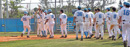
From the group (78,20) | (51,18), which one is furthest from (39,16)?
(78,20)

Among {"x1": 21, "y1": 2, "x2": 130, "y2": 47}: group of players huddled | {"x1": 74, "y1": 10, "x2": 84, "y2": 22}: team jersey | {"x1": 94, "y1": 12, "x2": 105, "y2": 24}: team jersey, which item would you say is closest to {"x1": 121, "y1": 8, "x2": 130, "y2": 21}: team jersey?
{"x1": 21, "y1": 2, "x2": 130, "y2": 47}: group of players huddled

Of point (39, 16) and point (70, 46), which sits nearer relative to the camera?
point (70, 46)

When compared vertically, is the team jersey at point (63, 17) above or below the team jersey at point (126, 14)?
below

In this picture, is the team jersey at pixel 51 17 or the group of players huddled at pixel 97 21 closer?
the group of players huddled at pixel 97 21

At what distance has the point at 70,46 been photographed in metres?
12.6

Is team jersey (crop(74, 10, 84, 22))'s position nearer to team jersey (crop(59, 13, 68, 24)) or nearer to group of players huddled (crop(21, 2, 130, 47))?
group of players huddled (crop(21, 2, 130, 47))

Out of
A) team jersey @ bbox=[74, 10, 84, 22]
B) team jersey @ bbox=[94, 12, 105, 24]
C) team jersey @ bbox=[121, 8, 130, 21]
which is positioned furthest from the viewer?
team jersey @ bbox=[94, 12, 105, 24]

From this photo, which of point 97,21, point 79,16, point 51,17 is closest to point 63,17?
point 51,17

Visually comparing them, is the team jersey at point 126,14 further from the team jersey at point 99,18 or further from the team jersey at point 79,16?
the team jersey at point 99,18

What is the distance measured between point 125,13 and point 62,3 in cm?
1930

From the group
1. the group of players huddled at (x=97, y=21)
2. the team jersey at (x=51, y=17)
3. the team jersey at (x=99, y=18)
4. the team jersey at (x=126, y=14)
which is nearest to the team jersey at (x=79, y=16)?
the group of players huddled at (x=97, y=21)

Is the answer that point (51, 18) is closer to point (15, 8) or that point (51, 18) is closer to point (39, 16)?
point (39, 16)

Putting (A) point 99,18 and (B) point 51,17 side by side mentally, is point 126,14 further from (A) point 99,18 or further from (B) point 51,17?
(B) point 51,17

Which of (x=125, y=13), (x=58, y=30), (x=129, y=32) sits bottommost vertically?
(x=58, y=30)
